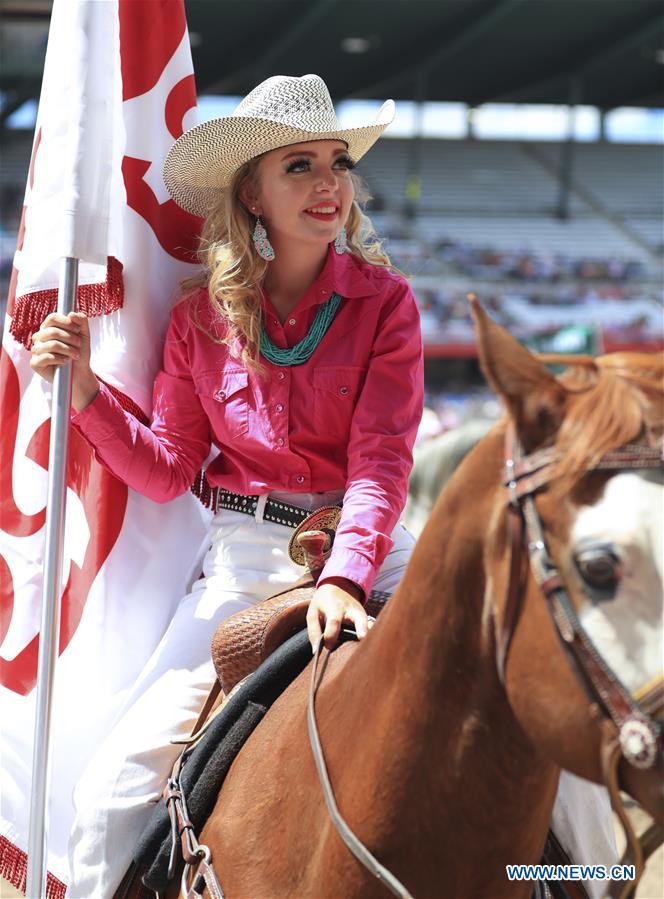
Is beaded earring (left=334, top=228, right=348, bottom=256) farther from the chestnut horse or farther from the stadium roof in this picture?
the stadium roof

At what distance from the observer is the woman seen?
2346 millimetres

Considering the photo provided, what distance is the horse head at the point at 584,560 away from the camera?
124 cm

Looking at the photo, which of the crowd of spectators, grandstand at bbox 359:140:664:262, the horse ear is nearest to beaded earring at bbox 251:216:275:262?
the horse ear


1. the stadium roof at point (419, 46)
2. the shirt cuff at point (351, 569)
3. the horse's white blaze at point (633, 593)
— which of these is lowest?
the shirt cuff at point (351, 569)

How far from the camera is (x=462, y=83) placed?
1210 inches

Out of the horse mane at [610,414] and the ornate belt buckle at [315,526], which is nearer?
the horse mane at [610,414]

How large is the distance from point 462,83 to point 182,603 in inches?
1203

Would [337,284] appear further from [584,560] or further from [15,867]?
[15,867]

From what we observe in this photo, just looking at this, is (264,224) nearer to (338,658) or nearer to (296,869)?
(338,658)

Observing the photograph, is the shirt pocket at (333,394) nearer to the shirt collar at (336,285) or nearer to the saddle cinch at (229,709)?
the shirt collar at (336,285)

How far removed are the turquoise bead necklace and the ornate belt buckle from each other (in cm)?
36

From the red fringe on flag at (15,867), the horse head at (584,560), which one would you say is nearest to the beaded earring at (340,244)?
the horse head at (584,560)

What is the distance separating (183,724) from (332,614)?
48cm

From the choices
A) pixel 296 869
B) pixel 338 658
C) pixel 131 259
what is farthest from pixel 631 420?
pixel 131 259
